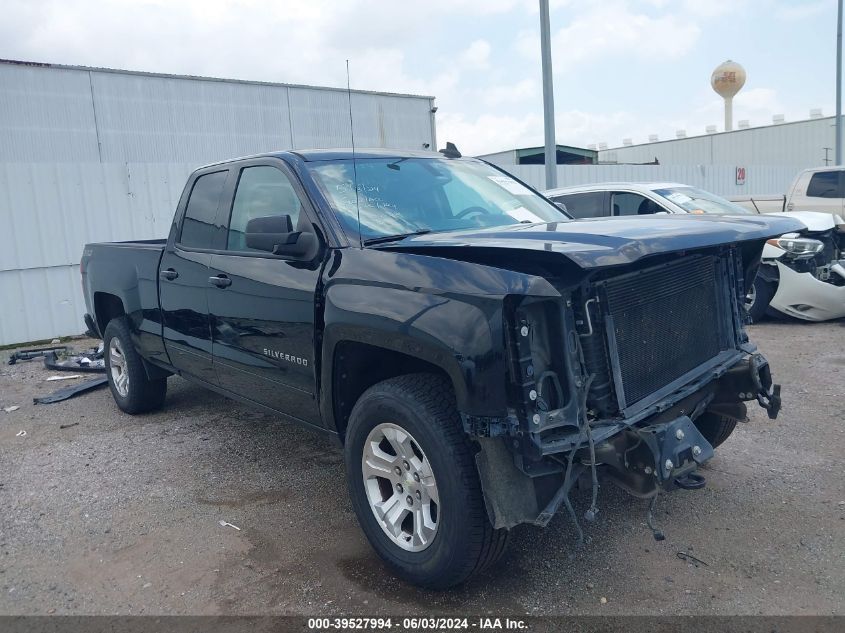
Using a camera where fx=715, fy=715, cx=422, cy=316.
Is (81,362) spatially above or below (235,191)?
below

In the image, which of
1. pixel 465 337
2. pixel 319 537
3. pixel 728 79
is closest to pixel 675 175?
pixel 319 537

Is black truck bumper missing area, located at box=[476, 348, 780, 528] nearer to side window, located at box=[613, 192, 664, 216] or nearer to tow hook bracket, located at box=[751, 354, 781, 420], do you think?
tow hook bracket, located at box=[751, 354, 781, 420]

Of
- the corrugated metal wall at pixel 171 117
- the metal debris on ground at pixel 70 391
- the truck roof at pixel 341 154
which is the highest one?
the corrugated metal wall at pixel 171 117

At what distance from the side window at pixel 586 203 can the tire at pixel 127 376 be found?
5.29 m

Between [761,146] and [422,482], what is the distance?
37.1 metres

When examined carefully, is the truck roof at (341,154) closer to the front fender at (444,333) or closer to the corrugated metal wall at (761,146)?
the front fender at (444,333)

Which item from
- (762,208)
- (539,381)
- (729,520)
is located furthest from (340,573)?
(762,208)

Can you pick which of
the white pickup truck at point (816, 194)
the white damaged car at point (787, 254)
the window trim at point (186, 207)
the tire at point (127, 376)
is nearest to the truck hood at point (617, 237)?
the window trim at point (186, 207)

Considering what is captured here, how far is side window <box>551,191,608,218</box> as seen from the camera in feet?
29.2

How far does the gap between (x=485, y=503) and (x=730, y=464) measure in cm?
229

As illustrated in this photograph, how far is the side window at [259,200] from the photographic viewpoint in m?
3.92

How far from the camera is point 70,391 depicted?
695 cm

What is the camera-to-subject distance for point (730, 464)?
4.36 meters

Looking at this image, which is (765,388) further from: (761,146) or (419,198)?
(761,146)
